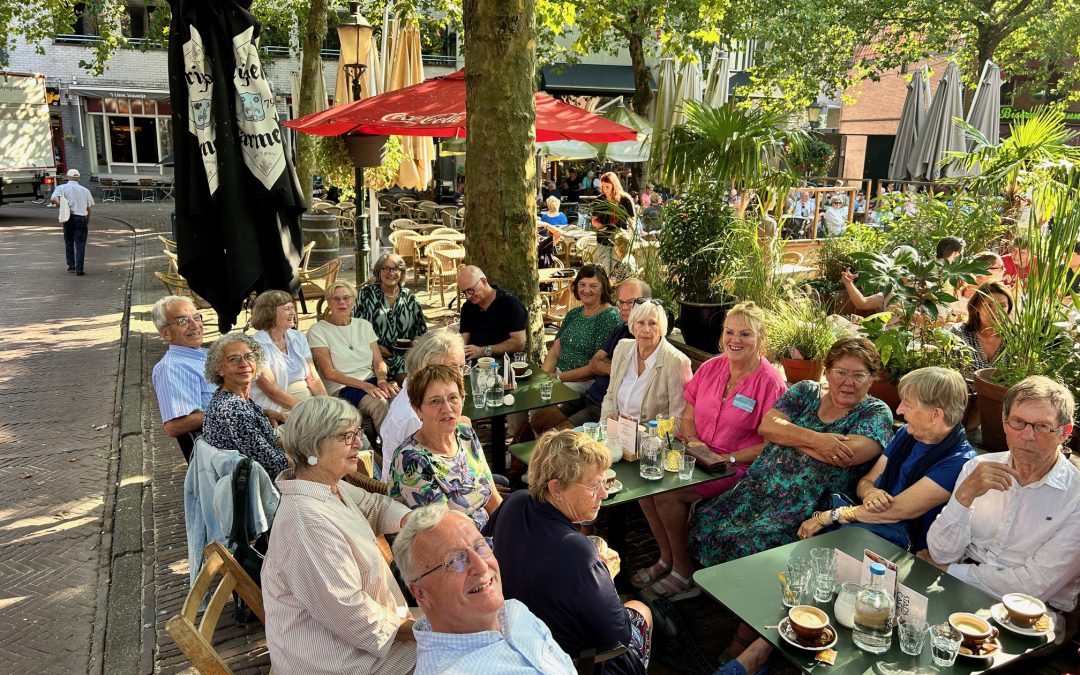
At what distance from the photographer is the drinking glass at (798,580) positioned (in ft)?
9.49

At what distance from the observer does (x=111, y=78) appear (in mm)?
30641

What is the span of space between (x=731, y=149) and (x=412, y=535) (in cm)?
564

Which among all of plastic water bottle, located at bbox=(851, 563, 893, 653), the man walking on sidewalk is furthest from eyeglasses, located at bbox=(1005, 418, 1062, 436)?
the man walking on sidewalk

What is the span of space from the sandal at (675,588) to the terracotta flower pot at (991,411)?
5.92 ft

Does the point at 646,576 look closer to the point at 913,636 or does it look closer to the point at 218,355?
the point at 913,636

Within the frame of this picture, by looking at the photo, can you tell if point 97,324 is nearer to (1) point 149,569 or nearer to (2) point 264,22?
(1) point 149,569

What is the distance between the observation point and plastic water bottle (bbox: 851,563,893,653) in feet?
8.66

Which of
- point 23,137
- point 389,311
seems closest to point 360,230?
point 389,311

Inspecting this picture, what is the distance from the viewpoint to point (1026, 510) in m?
3.15

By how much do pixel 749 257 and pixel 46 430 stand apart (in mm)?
6474

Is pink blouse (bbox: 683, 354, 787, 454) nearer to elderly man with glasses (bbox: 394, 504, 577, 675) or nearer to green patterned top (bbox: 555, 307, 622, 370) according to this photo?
green patterned top (bbox: 555, 307, 622, 370)

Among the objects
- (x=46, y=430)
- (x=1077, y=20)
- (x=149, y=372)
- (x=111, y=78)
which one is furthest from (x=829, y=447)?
(x=111, y=78)

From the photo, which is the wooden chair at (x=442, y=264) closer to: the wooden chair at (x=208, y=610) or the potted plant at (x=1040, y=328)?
the potted plant at (x=1040, y=328)

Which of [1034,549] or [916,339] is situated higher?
[916,339]
